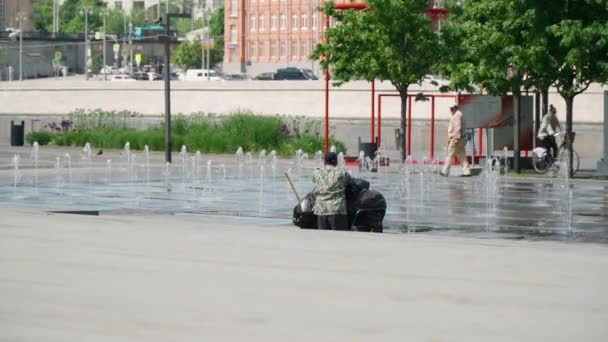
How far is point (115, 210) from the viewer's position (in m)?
26.3

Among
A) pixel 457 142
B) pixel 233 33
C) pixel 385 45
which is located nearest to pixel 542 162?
pixel 457 142

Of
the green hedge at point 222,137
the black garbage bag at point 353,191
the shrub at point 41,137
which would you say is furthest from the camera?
the shrub at point 41,137

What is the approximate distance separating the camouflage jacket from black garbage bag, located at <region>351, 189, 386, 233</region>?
472 mm

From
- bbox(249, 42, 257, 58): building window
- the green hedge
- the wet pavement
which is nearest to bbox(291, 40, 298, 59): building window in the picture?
bbox(249, 42, 257, 58): building window

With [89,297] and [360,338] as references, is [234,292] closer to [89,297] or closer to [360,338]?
[89,297]

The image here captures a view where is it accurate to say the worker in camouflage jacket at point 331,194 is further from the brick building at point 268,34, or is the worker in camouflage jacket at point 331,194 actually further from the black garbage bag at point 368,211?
the brick building at point 268,34

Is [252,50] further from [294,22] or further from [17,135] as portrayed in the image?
[17,135]

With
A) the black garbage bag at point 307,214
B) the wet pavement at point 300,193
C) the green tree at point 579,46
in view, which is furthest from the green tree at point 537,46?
the black garbage bag at point 307,214

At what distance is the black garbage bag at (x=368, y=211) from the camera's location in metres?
20.3

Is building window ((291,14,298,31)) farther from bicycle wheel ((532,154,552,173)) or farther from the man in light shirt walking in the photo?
bicycle wheel ((532,154,552,173))

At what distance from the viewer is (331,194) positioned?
19.7 metres

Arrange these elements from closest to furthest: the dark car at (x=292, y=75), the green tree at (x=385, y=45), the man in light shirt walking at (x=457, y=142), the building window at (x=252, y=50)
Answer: the man in light shirt walking at (x=457, y=142)
the green tree at (x=385, y=45)
the dark car at (x=292, y=75)
the building window at (x=252, y=50)

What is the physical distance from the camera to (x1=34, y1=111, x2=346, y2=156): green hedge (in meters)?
49.4

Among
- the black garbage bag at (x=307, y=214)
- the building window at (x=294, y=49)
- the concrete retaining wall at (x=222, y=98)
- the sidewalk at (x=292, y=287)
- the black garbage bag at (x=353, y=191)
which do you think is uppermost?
the building window at (x=294, y=49)
